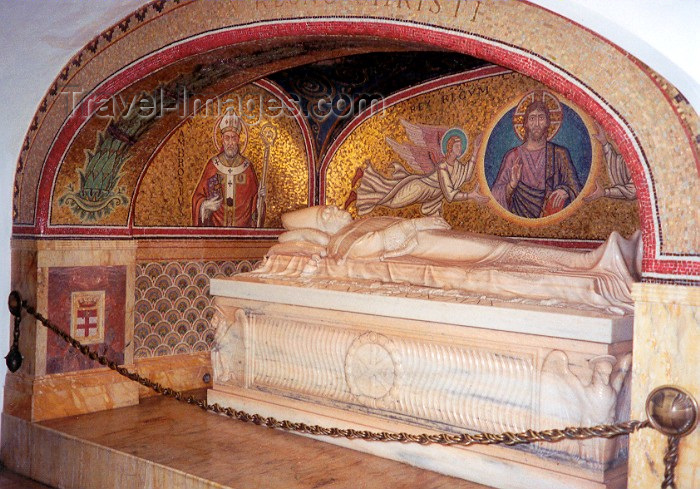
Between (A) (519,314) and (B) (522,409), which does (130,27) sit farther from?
(B) (522,409)

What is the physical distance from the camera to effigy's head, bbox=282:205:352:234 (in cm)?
567

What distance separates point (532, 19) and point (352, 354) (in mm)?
2211

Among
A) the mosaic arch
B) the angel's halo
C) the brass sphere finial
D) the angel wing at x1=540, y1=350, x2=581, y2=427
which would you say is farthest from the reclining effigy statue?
the angel's halo

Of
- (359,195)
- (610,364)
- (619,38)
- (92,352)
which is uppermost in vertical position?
(619,38)

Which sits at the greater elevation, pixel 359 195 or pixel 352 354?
pixel 359 195

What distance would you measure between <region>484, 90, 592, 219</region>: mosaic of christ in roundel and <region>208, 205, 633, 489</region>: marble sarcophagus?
51.4 inches

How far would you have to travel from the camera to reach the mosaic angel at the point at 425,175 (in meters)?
6.21

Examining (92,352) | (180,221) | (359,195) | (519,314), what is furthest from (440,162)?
(92,352)

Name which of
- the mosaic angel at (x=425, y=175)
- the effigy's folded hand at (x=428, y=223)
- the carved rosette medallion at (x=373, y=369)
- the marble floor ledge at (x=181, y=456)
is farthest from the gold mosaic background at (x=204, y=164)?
the carved rosette medallion at (x=373, y=369)

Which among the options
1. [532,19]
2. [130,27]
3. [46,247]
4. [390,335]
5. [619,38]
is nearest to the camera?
[619,38]

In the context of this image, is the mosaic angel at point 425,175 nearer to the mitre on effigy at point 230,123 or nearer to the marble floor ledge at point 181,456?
the mitre on effigy at point 230,123

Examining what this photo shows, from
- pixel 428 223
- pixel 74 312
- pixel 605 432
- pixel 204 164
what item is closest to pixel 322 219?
pixel 428 223

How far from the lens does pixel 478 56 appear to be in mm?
3744

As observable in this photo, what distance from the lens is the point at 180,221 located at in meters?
6.32
